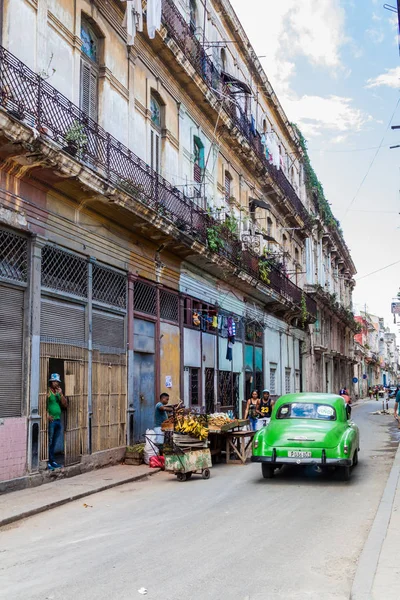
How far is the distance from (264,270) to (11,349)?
649 inches

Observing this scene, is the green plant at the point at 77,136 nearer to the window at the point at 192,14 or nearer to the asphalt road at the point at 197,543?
the asphalt road at the point at 197,543

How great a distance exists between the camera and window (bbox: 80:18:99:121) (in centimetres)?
1433

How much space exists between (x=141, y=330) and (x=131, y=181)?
3.60 metres

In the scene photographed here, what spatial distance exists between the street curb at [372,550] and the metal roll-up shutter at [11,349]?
232 inches

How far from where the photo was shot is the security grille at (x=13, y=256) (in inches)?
428

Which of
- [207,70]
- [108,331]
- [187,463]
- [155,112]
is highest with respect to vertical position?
[207,70]

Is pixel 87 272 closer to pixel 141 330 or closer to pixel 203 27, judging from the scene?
pixel 141 330

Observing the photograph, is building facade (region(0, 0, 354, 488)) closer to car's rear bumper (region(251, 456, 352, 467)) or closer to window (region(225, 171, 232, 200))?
window (region(225, 171, 232, 200))

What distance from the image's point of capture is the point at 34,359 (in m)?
11.5

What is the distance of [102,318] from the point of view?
1424 cm

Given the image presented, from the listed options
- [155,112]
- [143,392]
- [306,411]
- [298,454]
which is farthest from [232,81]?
[298,454]

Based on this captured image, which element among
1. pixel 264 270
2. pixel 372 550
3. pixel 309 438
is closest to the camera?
pixel 372 550

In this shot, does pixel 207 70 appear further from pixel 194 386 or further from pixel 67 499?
pixel 67 499

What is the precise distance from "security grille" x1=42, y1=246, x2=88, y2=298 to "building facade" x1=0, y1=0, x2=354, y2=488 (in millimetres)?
38
